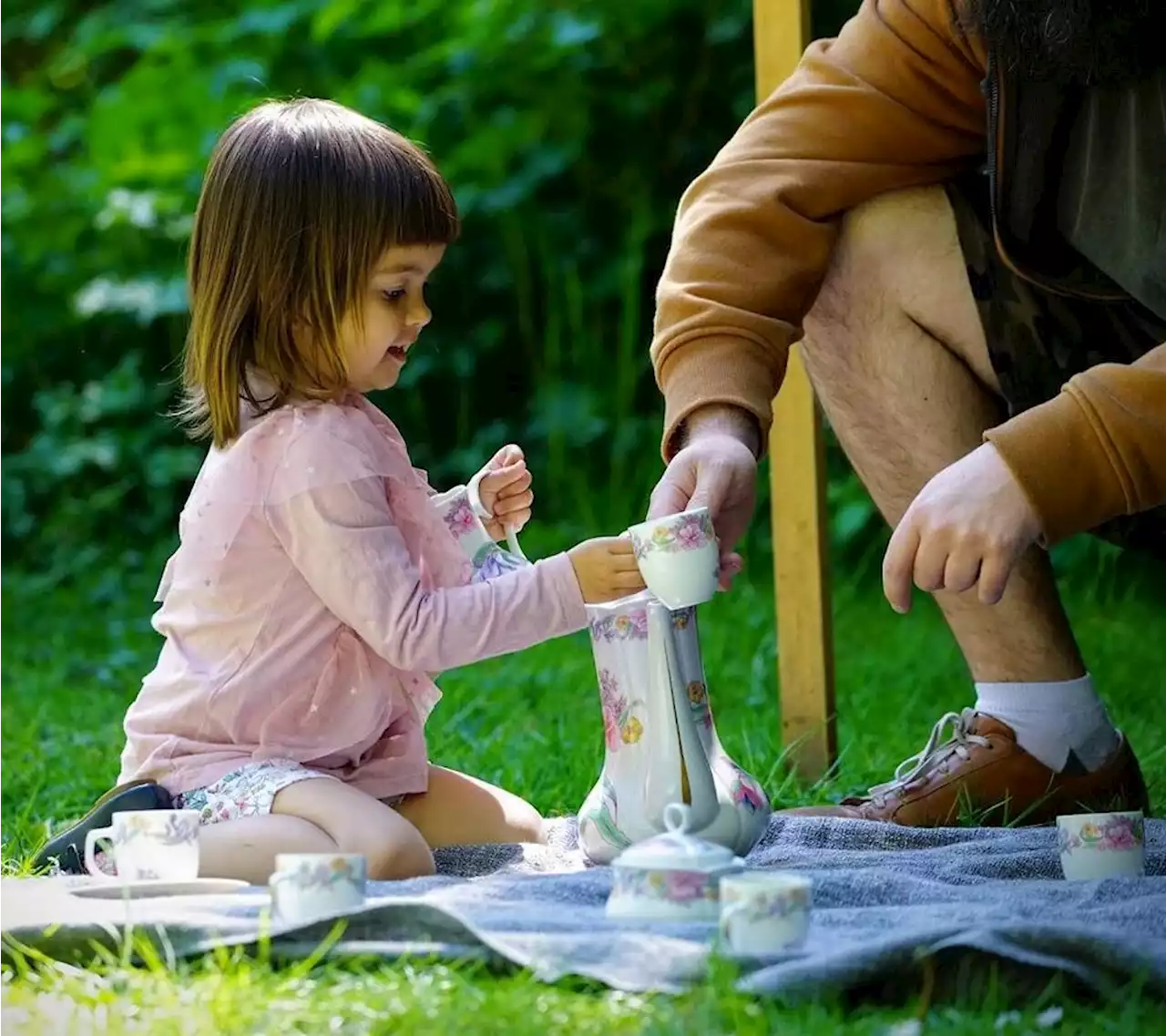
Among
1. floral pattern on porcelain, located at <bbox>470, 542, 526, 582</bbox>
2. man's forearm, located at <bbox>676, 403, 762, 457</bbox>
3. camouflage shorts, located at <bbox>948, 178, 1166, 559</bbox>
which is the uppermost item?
camouflage shorts, located at <bbox>948, 178, 1166, 559</bbox>

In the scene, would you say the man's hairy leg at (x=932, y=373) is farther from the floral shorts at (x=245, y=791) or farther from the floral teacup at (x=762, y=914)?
the floral teacup at (x=762, y=914)

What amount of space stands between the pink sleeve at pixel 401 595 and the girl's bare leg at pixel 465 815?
0.69ft

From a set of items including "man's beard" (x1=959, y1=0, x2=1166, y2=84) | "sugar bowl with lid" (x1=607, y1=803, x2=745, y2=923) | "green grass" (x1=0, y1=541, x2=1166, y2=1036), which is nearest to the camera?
"green grass" (x1=0, y1=541, x2=1166, y2=1036)

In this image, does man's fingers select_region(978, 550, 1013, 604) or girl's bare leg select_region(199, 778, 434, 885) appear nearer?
man's fingers select_region(978, 550, 1013, 604)

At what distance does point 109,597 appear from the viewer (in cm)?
482

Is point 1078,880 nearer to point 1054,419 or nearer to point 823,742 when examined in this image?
point 1054,419

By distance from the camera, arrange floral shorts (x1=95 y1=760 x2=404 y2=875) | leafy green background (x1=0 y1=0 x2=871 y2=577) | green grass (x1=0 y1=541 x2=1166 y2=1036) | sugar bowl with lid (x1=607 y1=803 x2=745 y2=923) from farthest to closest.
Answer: leafy green background (x1=0 y1=0 x2=871 y2=577)
floral shorts (x1=95 y1=760 x2=404 y2=875)
sugar bowl with lid (x1=607 y1=803 x2=745 y2=923)
green grass (x1=0 y1=541 x2=1166 y2=1036)

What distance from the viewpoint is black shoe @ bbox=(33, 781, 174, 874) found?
7.07 ft

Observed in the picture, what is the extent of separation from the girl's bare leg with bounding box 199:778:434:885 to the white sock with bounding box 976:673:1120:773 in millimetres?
769

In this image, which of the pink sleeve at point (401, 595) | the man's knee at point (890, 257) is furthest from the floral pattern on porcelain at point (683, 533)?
the man's knee at point (890, 257)

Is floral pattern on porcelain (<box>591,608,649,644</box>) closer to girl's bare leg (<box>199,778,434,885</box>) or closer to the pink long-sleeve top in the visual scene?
the pink long-sleeve top

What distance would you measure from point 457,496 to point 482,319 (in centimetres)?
305

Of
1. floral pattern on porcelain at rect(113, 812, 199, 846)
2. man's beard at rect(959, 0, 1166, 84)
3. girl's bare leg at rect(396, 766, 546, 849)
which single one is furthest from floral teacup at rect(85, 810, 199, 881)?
man's beard at rect(959, 0, 1166, 84)

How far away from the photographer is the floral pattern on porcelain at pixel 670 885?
169 centimetres
